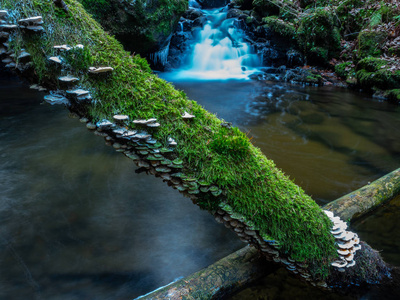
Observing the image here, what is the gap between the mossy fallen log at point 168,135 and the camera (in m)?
1.63

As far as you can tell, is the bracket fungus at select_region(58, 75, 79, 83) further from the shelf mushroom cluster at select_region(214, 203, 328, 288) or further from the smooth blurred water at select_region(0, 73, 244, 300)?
the shelf mushroom cluster at select_region(214, 203, 328, 288)

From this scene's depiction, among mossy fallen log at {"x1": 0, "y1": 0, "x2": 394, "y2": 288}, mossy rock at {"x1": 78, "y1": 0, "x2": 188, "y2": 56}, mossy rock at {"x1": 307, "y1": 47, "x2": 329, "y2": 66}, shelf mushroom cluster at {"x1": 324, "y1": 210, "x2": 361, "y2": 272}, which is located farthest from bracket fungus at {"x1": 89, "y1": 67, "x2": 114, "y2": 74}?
mossy rock at {"x1": 307, "y1": 47, "x2": 329, "y2": 66}

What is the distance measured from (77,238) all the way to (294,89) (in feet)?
34.1

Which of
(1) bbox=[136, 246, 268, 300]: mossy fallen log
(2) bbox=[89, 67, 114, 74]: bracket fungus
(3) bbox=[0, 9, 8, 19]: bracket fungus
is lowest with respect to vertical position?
(1) bbox=[136, 246, 268, 300]: mossy fallen log

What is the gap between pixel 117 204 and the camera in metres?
3.94

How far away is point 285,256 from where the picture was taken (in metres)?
1.97

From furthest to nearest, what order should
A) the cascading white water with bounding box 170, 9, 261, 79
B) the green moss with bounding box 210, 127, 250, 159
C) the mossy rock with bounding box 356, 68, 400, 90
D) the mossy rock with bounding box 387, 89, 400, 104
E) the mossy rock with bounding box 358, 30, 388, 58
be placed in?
the cascading white water with bounding box 170, 9, 261, 79 → the mossy rock with bounding box 358, 30, 388, 58 → the mossy rock with bounding box 356, 68, 400, 90 → the mossy rock with bounding box 387, 89, 400, 104 → the green moss with bounding box 210, 127, 250, 159

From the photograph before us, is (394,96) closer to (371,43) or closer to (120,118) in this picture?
(371,43)

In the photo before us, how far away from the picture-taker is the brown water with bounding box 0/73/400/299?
2.76 metres

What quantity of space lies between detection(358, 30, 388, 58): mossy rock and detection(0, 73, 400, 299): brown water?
207 inches

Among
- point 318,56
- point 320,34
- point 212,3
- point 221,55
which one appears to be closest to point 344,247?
point 318,56

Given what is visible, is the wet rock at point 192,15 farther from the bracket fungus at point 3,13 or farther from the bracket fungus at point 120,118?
the bracket fungus at point 120,118

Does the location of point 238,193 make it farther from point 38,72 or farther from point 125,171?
Result: point 125,171

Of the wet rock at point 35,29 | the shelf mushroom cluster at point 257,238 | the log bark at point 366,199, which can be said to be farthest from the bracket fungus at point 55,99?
the log bark at point 366,199
